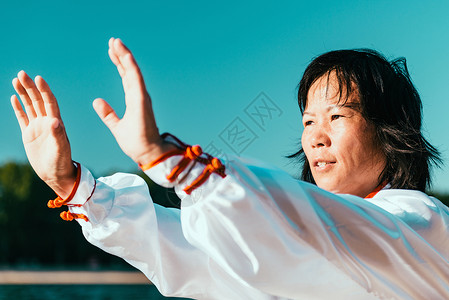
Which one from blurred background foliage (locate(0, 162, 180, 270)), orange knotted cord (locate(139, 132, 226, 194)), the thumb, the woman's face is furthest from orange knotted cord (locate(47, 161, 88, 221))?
blurred background foliage (locate(0, 162, 180, 270))

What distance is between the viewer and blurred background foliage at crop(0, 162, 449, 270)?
138ft

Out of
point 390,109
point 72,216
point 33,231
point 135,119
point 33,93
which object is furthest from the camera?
point 33,231

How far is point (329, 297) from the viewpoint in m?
1.75

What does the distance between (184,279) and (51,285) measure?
39.9 meters

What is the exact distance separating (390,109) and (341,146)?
269mm

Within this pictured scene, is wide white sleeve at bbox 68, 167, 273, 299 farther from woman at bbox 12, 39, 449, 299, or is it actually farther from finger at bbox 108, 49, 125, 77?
finger at bbox 108, 49, 125, 77

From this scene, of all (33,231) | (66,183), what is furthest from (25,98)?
(33,231)

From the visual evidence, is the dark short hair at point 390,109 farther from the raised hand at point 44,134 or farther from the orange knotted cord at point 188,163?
the raised hand at point 44,134

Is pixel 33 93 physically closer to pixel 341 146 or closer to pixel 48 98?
pixel 48 98

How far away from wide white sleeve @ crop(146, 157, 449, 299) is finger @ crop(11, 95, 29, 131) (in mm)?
764

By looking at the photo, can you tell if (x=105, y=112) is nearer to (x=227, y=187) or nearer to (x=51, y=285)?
(x=227, y=187)

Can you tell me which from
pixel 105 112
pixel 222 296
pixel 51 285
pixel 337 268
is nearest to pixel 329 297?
pixel 337 268

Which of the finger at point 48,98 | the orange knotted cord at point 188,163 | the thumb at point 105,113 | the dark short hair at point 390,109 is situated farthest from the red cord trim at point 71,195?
the dark short hair at point 390,109

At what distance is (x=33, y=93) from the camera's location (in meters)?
2.03
